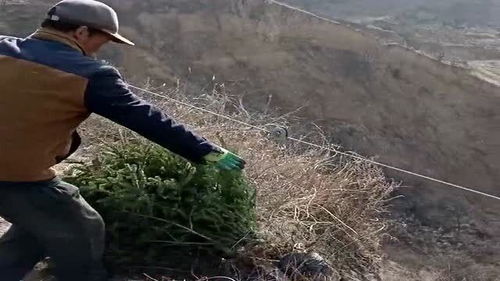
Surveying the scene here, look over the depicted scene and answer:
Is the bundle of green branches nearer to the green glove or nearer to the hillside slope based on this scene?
the green glove

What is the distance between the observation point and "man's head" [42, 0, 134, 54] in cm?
341

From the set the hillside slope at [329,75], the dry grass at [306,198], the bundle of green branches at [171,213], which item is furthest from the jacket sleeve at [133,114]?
the hillside slope at [329,75]

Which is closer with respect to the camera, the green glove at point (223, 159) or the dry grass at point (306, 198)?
the green glove at point (223, 159)

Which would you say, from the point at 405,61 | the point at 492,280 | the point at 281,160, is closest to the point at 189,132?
the point at 281,160

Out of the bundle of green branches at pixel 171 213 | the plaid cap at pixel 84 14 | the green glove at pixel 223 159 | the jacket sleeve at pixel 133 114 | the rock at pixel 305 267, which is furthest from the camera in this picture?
the rock at pixel 305 267

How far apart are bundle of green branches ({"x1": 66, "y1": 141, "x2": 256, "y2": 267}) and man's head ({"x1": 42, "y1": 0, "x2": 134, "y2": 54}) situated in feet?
3.46

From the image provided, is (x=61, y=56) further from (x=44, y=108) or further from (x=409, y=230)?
(x=409, y=230)

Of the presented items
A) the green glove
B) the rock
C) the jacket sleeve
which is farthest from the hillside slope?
the jacket sleeve

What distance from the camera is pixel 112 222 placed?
434 cm

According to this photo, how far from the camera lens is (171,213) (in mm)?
4305

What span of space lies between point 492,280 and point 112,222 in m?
6.04

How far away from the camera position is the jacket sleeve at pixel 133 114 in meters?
3.30

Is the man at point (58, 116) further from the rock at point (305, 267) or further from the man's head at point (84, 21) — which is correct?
the rock at point (305, 267)

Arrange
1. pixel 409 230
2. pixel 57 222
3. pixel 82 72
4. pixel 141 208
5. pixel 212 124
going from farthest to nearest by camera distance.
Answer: pixel 409 230 < pixel 212 124 < pixel 141 208 < pixel 57 222 < pixel 82 72
